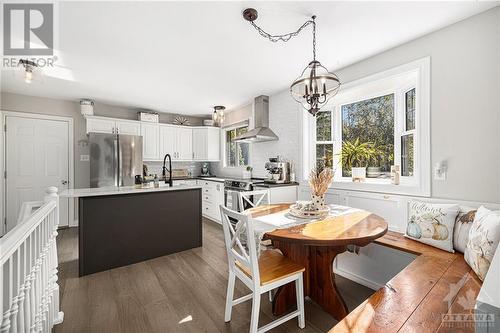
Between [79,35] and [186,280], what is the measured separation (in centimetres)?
272

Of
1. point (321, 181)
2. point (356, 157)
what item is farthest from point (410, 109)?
point (321, 181)

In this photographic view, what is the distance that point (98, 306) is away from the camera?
6.34 ft

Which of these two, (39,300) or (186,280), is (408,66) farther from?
(39,300)

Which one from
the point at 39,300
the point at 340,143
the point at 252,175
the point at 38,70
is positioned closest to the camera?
the point at 39,300

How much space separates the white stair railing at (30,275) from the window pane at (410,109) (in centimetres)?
335

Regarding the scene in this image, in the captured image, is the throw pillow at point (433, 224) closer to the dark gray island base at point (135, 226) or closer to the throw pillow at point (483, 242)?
the throw pillow at point (483, 242)

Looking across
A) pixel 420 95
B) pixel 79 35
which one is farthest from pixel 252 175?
pixel 79 35

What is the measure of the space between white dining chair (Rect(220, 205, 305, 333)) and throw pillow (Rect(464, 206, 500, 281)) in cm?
110

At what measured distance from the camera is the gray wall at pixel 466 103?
1.82 m

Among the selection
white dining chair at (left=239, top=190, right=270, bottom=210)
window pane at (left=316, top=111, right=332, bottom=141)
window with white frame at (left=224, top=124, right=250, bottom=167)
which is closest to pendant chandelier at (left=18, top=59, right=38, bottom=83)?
white dining chair at (left=239, top=190, right=270, bottom=210)

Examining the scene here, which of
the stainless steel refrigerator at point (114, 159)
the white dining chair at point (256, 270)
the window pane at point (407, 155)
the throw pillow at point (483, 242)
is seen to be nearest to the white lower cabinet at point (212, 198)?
the stainless steel refrigerator at point (114, 159)

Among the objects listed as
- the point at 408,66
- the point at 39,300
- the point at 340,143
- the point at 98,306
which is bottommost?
the point at 98,306

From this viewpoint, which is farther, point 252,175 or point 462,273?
point 252,175

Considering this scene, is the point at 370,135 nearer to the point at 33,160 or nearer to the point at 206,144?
the point at 206,144
